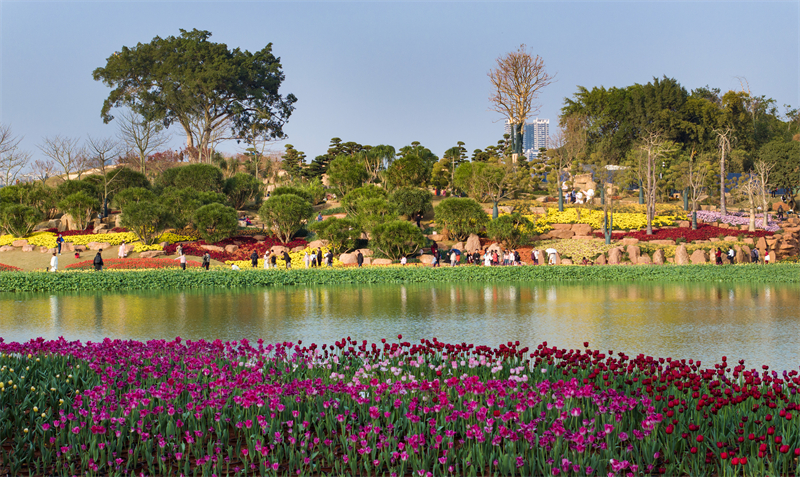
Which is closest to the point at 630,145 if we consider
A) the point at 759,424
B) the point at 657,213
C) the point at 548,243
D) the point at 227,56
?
the point at 657,213

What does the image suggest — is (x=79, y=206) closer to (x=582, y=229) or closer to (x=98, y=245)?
(x=98, y=245)

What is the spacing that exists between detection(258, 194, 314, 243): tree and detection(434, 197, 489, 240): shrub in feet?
25.0

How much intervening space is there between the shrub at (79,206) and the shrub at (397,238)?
1813 centimetres

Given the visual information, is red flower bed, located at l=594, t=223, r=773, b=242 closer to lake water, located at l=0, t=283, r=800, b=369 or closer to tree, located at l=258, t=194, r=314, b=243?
lake water, located at l=0, t=283, r=800, b=369

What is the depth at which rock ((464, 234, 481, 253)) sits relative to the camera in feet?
98.6

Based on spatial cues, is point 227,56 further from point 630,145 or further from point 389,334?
point 389,334

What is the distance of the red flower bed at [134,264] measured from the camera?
27.3m

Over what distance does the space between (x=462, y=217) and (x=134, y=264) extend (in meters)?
16.3

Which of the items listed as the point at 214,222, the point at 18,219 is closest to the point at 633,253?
the point at 214,222

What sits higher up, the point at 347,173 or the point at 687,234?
the point at 347,173

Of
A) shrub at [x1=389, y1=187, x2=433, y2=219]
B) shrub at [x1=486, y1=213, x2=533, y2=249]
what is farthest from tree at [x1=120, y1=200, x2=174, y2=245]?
shrub at [x1=486, y1=213, x2=533, y2=249]

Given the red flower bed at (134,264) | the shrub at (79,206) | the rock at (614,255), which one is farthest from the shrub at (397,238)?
the shrub at (79,206)

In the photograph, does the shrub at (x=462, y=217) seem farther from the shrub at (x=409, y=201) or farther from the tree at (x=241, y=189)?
the tree at (x=241, y=189)

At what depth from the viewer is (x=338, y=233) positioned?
30.5 meters
